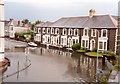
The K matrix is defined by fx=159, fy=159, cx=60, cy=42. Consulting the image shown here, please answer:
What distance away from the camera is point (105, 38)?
33906 millimetres

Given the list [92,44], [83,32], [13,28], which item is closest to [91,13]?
[83,32]

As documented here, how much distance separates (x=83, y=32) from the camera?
127 ft

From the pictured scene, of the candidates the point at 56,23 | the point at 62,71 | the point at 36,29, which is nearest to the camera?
the point at 62,71

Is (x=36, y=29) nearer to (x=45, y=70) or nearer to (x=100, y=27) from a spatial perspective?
(x=100, y=27)

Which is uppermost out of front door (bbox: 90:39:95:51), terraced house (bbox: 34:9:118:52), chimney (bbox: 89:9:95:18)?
chimney (bbox: 89:9:95:18)

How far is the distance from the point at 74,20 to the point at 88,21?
20.2 ft

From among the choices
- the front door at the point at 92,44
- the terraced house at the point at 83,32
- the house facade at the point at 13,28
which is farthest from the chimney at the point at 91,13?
the house facade at the point at 13,28

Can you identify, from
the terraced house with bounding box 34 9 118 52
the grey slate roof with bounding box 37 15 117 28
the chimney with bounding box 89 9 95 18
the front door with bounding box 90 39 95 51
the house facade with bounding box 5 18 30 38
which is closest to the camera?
the terraced house with bounding box 34 9 118 52

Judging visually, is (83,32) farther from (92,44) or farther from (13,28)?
(13,28)

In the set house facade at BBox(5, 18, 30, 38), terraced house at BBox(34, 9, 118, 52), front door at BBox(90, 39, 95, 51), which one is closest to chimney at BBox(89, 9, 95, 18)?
terraced house at BBox(34, 9, 118, 52)

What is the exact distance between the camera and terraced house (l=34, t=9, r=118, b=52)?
33.6 meters

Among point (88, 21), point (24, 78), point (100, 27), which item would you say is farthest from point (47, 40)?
point (24, 78)

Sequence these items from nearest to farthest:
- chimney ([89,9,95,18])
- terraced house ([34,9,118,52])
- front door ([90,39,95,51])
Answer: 1. terraced house ([34,9,118,52])
2. front door ([90,39,95,51])
3. chimney ([89,9,95,18])

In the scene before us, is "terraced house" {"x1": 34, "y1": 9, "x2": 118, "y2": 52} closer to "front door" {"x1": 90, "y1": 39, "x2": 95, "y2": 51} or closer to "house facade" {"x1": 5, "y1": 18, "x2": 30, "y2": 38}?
"front door" {"x1": 90, "y1": 39, "x2": 95, "y2": 51}
